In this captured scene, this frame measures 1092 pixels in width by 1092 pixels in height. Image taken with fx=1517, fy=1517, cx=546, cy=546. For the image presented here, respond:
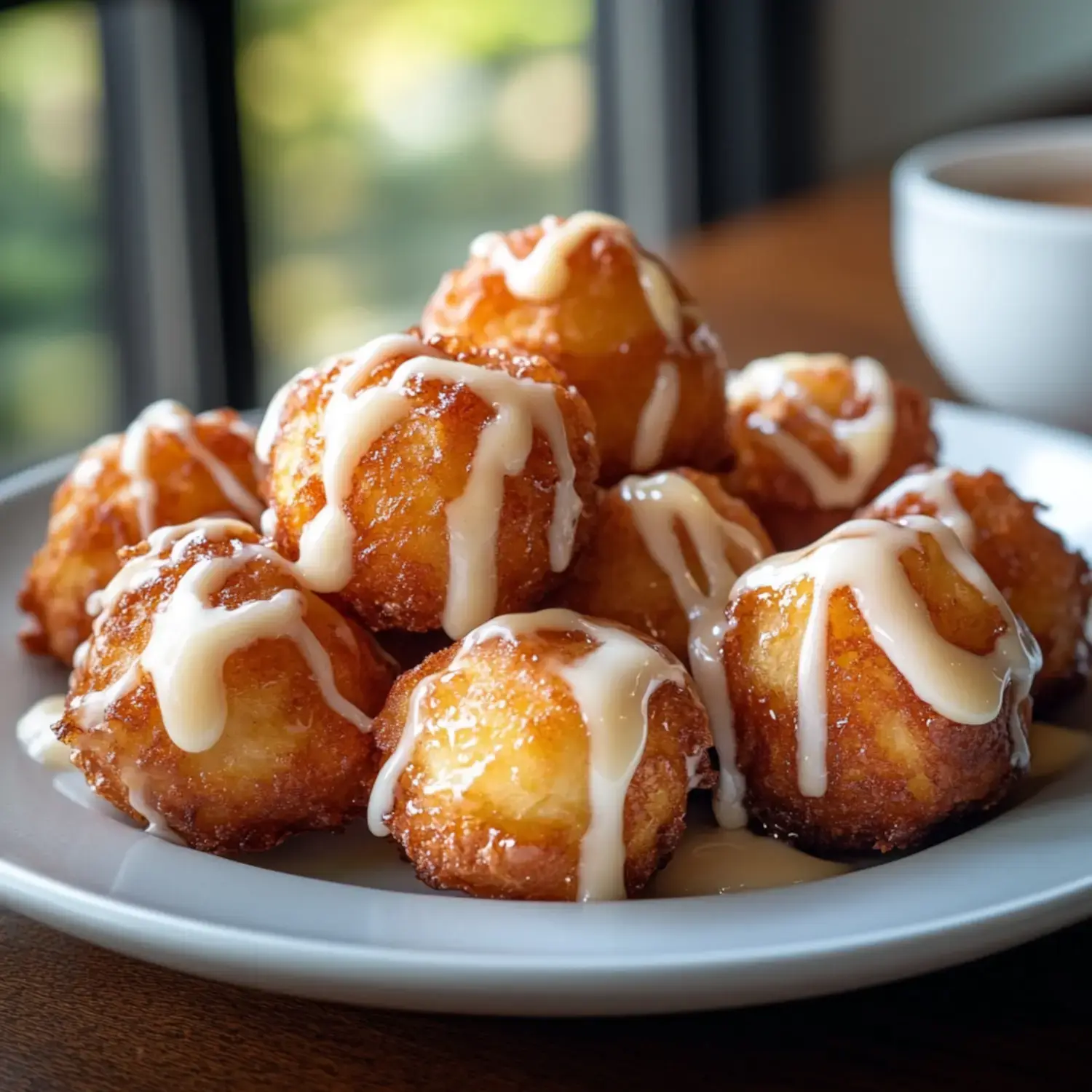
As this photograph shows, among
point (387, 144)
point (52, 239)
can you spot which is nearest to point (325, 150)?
point (387, 144)

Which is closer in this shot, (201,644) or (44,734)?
(201,644)

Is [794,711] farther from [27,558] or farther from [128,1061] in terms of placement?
[27,558]

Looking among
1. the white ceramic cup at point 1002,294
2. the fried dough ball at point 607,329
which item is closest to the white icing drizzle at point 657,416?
the fried dough ball at point 607,329

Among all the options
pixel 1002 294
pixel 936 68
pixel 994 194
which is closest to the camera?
pixel 1002 294

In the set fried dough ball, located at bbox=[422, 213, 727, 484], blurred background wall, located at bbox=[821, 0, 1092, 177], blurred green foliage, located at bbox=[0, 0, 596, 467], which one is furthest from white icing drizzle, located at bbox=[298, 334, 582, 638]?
blurred background wall, located at bbox=[821, 0, 1092, 177]

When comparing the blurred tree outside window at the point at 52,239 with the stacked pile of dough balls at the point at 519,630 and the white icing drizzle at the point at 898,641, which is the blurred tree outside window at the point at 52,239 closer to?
the stacked pile of dough balls at the point at 519,630

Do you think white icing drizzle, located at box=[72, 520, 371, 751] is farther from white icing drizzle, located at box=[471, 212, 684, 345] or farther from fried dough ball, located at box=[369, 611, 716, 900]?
white icing drizzle, located at box=[471, 212, 684, 345]

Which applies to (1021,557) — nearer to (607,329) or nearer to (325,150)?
(607,329)
